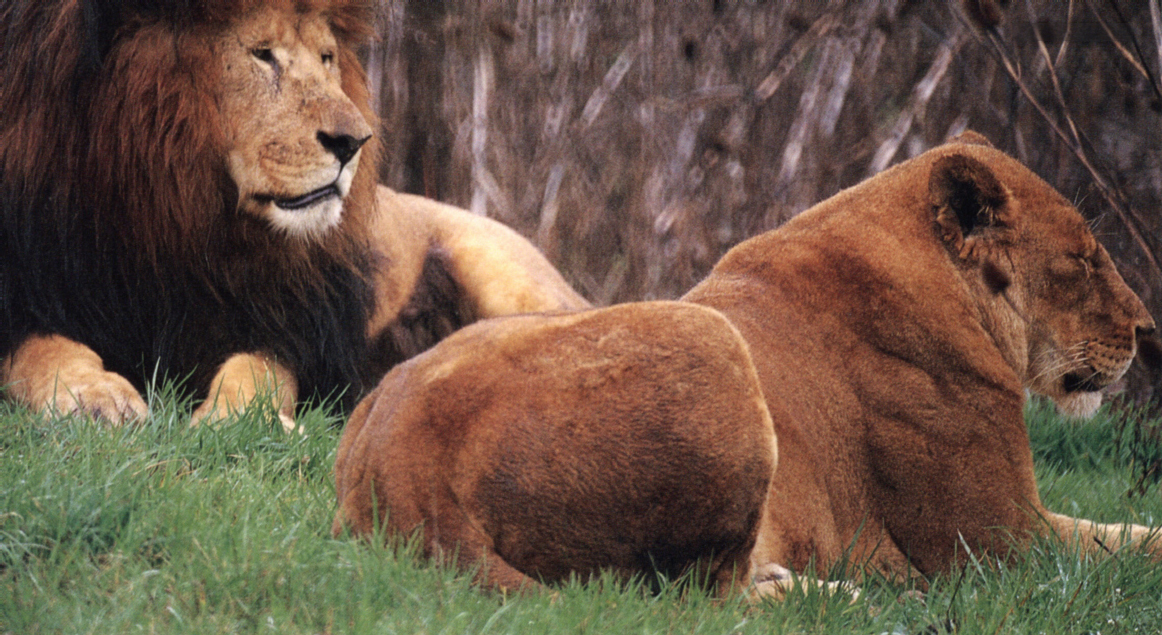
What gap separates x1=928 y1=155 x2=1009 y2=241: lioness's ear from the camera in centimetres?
306

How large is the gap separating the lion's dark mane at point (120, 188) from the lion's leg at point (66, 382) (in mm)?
79

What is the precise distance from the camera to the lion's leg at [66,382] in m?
3.43

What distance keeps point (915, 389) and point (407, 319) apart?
2680 mm

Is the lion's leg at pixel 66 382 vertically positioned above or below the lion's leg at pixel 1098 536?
above

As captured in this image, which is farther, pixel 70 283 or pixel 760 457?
pixel 70 283

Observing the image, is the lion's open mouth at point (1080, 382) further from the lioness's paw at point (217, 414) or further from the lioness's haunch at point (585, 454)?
the lioness's paw at point (217, 414)

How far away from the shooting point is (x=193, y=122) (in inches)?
145

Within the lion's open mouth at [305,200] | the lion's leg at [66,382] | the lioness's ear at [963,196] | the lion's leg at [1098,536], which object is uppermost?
the lioness's ear at [963,196]

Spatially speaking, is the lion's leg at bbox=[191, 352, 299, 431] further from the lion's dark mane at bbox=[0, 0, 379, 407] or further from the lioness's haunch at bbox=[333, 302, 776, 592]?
the lioness's haunch at bbox=[333, 302, 776, 592]

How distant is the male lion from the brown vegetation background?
212 cm

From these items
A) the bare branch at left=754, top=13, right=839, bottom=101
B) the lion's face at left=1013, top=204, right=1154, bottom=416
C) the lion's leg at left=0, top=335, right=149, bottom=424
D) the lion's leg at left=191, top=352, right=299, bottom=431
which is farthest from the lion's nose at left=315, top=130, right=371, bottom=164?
the bare branch at left=754, top=13, right=839, bottom=101

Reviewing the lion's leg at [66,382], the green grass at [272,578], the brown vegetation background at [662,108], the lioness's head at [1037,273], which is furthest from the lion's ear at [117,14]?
the lioness's head at [1037,273]

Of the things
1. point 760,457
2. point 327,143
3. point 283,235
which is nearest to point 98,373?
point 283,235

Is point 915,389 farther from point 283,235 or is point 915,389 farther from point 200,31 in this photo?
point 200,31
